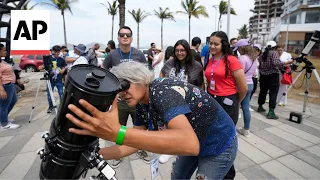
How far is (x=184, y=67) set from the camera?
3.30 meters

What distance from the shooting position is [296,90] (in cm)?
866

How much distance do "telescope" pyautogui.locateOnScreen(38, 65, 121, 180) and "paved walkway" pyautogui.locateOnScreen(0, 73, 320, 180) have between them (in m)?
1.80

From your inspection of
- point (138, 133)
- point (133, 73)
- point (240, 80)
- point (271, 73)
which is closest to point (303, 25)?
point (271, 73)

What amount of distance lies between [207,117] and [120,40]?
2.24 m

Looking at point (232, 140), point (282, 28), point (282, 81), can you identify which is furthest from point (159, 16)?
point (282, 28)

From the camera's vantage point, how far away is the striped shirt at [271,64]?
15.7ft

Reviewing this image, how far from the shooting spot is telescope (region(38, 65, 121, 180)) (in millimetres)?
817

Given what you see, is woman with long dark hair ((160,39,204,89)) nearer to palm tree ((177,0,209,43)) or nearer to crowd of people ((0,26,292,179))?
crowd of people ((0,26,292,179))

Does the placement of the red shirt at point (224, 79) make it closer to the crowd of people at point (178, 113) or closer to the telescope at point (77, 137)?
the crowd of people at point (178, 113)

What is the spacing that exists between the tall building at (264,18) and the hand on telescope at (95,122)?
93119mm

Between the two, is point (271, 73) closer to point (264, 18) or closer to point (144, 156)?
point (144, 156)

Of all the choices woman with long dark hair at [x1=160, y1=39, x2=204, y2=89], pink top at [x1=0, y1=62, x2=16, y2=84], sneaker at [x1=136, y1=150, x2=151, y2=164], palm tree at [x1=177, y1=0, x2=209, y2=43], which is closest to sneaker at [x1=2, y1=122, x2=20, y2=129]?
pink top at [x1=0, y1=62, x2=16, y2=84]

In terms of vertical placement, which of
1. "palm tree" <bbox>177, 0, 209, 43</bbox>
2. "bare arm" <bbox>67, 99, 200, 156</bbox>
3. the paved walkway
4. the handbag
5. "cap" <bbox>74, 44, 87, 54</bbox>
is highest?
"palm tree" <bbox>177, 0, 209, 43</bbox>

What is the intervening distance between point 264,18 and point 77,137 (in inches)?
4322
